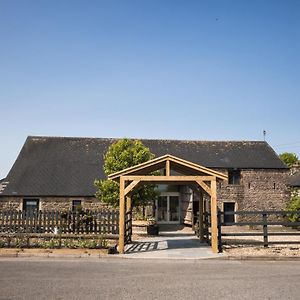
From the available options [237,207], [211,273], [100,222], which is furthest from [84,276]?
[237,207]

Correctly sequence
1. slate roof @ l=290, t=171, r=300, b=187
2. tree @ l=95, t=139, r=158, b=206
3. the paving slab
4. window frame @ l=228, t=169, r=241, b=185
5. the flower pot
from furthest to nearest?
slate roof @ l=290, t=171, r=300, b=187 < window frame @ l=228, t=169, r=241, b=185 < tree @ l=95, t=139, r=158, b=206 < the flower pot < the paving slab

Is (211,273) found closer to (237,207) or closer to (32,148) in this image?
(237,207)

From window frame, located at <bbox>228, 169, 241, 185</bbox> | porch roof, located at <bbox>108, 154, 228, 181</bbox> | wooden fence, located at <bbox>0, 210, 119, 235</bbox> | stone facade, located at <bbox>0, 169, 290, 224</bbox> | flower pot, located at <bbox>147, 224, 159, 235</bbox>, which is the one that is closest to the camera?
porch roof, located at <bbox>108, 154, 228, 181</bbox>

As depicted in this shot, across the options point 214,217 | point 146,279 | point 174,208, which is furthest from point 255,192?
point 146,279

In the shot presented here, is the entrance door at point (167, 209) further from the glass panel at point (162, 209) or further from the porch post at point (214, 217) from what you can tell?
the porch post at point (214, 217)

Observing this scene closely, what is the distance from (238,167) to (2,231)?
1844 cm

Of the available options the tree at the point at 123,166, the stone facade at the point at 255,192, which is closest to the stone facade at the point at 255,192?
the stone facade at the point at 255,192

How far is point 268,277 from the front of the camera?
344 inches

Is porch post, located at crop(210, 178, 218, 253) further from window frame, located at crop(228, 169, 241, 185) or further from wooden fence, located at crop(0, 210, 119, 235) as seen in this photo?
window frame, located at crop(228, 169, 241, 185)

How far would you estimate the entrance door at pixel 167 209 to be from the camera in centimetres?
2744

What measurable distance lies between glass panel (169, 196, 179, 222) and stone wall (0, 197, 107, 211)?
5.58 metres

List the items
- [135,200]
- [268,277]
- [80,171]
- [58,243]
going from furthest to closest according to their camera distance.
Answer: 1. [80,171]
2. [135,200]
3. [58,243]
4. [268,277]

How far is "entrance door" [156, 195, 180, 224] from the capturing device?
27442 millimetres

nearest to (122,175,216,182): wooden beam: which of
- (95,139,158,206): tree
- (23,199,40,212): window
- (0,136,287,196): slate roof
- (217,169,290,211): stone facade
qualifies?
(95,139,158,206): tree
